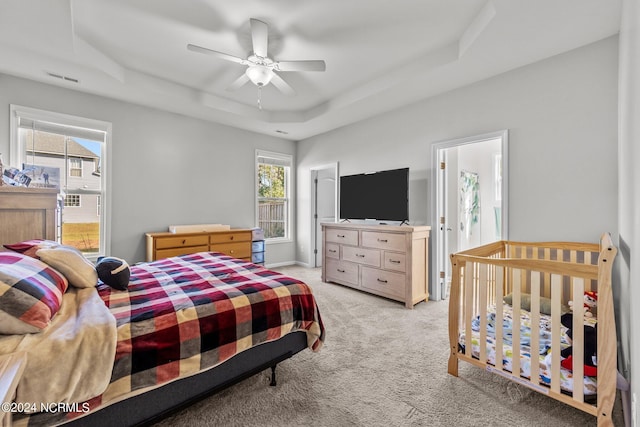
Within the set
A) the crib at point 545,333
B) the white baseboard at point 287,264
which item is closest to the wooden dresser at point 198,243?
the white baseboard at point 287,264

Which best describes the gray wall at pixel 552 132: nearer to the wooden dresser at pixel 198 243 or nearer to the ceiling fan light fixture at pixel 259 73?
the ceiling fan light fixture at pixel 259 73

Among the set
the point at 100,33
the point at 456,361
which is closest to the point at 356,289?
the point at 456,361

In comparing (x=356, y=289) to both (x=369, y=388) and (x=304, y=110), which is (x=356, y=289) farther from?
(x=304, y=110)

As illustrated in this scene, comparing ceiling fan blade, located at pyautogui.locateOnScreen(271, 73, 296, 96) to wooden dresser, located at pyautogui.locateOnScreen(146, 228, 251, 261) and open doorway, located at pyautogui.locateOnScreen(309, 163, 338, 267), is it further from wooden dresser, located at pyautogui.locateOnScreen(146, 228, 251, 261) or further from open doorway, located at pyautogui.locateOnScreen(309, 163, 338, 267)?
open doorway, located at pyautogui.locateOnScreen(309, 163, 338, 267)

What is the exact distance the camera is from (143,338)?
125 centimetres

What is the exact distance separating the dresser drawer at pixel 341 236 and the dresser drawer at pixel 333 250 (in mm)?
75

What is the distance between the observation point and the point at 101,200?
11.8 ft

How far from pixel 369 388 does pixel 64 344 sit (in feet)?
5.31

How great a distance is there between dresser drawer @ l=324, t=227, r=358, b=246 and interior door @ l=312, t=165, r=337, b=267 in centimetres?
106

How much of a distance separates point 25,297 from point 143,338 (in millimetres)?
474

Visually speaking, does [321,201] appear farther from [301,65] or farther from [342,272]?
[301,65]

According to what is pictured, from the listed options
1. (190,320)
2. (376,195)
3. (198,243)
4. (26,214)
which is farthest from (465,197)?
(26,214)

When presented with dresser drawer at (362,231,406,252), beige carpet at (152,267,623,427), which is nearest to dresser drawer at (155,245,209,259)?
dresser drawer at (362,231,406,252)

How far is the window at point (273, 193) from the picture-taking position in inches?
207
